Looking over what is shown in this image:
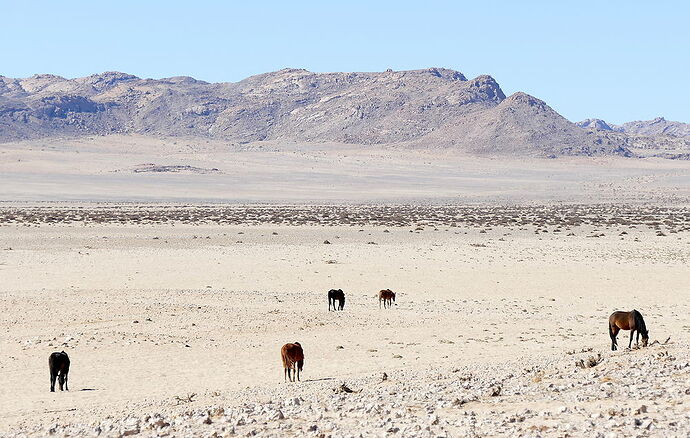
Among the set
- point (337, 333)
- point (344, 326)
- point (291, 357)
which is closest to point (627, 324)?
point (291, 357)

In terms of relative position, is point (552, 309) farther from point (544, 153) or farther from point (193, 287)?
point (544, 153)

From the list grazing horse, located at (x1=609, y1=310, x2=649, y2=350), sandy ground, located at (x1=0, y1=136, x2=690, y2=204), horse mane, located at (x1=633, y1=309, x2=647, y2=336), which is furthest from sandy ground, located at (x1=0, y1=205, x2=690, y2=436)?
sandy ground, located at (x1=0, y1=136, x2=690, y2=204)

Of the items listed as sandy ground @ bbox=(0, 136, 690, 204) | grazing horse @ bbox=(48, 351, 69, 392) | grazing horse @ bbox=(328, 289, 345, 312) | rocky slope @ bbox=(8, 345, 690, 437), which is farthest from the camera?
sandy ground @ bbox=(0, 136, 690, 204)

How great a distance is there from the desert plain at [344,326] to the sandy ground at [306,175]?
5258cm

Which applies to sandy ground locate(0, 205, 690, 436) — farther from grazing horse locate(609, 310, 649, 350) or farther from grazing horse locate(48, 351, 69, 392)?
grazing horse locate(609, 310, 649, 350)

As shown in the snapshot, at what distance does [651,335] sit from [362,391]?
872cm

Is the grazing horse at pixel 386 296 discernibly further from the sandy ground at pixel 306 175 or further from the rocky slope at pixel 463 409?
the sandy ground at pixel 306 175

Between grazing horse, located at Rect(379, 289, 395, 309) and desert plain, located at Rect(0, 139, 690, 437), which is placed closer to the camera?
desert plain, located at Rect(0, 139, 690, 437)

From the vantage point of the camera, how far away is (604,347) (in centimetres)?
1588

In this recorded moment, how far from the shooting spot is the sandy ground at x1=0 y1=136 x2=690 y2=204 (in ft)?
365

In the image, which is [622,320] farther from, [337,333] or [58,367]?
[58,367]

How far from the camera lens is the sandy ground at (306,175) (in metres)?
111

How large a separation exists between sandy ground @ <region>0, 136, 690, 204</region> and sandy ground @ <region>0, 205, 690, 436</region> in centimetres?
6468

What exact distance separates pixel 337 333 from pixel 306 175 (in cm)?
12793
